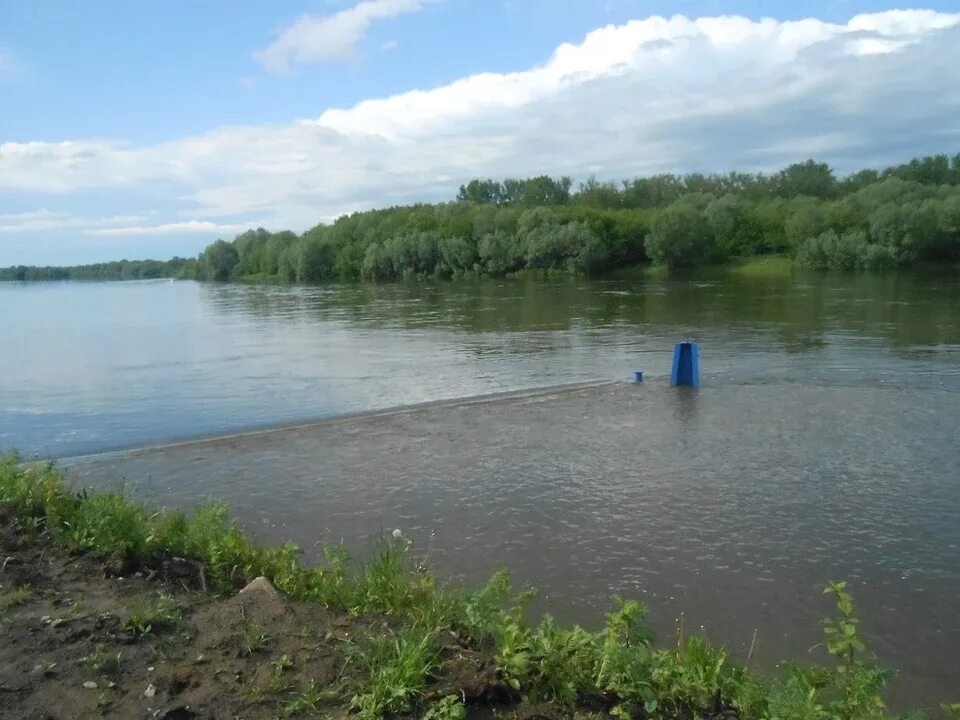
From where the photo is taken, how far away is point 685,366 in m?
16.0

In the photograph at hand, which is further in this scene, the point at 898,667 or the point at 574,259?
the point at 574,259

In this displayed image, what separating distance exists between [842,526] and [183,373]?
55.7ft

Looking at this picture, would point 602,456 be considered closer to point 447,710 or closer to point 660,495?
point 660,495

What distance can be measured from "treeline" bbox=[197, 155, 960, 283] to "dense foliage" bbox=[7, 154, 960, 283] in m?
0.14

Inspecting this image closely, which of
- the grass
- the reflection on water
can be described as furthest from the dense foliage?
the grass

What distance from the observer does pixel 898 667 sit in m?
5.76

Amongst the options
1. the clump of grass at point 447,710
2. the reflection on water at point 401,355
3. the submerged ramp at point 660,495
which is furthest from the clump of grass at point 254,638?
the reflection on water at point 401,355

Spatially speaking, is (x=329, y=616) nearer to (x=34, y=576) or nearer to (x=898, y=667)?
(x=34, y=576)

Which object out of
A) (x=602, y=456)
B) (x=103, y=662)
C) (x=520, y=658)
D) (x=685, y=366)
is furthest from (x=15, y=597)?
(x=685, y=366)

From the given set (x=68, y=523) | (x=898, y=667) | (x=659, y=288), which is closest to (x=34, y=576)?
(x=68, y=523)

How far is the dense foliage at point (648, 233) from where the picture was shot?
63969 millimetres

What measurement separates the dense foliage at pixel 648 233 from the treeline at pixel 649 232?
0.14 metres

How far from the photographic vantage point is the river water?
7.16 meters

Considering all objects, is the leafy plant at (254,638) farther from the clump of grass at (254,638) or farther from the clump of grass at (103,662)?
the clump of grass at (103,662)
